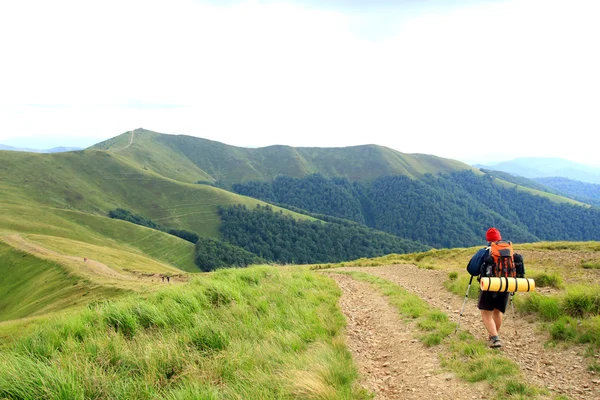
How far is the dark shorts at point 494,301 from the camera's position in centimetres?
704

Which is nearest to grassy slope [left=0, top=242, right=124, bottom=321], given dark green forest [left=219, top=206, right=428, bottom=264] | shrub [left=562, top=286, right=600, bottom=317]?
shrub [left=562, top=286, right=600, bottom=317]

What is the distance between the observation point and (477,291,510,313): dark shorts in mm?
7043

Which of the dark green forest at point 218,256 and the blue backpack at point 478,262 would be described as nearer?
the blue backpack at point 478,262

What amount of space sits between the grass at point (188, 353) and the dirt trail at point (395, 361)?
53cm

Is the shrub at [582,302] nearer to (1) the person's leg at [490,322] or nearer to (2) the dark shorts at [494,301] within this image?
(2) the dark shorts at [494,301]

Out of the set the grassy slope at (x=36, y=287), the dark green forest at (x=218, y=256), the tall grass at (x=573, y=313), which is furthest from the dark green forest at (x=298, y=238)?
the tall grass at (x=573, y=313)

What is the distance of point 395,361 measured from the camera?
6953 mm

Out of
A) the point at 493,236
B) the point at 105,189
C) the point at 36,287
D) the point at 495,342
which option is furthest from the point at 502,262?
the point at 105,189

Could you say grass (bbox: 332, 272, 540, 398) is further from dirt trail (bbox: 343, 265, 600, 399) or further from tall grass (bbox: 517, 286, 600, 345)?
tall grass (bbox: 517, 286, 600, 345)

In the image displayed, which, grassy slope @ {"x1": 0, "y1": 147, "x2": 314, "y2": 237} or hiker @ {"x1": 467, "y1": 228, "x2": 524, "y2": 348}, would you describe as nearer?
hiker @ {"x1": 467, "y1": 228, "x2": 524, "y2": 348}

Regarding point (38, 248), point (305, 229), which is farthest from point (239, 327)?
point (305, 229)

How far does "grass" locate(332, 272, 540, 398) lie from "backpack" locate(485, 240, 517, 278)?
5.47 ft

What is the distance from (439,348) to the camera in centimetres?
719

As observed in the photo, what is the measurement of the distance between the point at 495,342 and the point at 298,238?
158m
